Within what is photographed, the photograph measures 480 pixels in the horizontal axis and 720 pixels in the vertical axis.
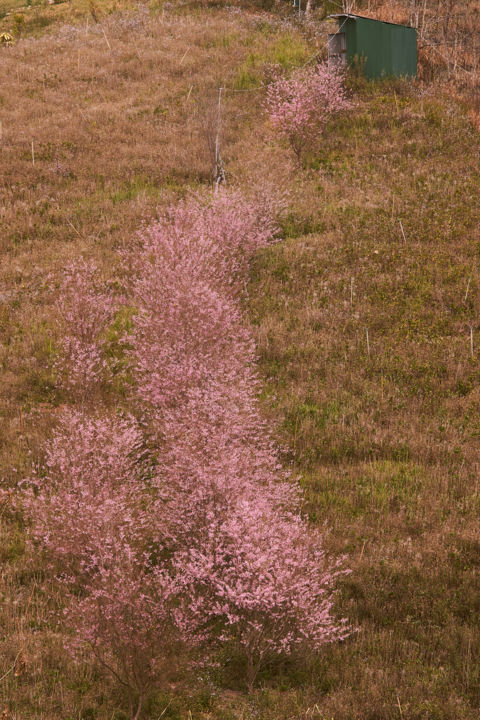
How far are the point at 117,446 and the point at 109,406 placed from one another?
7.47 ft

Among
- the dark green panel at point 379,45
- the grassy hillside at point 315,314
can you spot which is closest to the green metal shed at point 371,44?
the dark green panel at point 379,45

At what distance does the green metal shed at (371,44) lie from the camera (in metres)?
21.2

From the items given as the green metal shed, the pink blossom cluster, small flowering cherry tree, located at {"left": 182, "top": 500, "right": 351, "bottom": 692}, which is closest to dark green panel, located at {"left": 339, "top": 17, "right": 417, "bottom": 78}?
the green metal shed

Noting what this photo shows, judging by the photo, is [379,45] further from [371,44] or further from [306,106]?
[306,106]

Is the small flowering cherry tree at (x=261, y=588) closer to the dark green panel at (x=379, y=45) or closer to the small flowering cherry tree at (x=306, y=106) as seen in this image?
the small flowering cherry tree at (x=306, y=106)

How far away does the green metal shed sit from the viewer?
2117 cm

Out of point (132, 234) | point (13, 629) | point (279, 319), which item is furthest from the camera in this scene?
point (132, 234)

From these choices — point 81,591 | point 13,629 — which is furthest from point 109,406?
point 13,629

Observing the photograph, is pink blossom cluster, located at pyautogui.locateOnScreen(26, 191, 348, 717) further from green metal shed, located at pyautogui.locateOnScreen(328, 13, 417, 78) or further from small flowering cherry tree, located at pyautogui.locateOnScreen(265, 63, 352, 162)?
green metal shed, located at pyautogui.locateOnScreen(328, 13, 417, 78)

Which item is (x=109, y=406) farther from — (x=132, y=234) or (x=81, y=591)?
(x=132, y=234)

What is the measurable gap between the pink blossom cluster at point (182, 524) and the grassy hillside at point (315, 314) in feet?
1.31

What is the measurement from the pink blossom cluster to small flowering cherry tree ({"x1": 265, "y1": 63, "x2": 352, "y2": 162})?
9.93m

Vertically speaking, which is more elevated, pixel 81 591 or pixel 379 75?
pixel 379 75

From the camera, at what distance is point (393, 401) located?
9.98m
